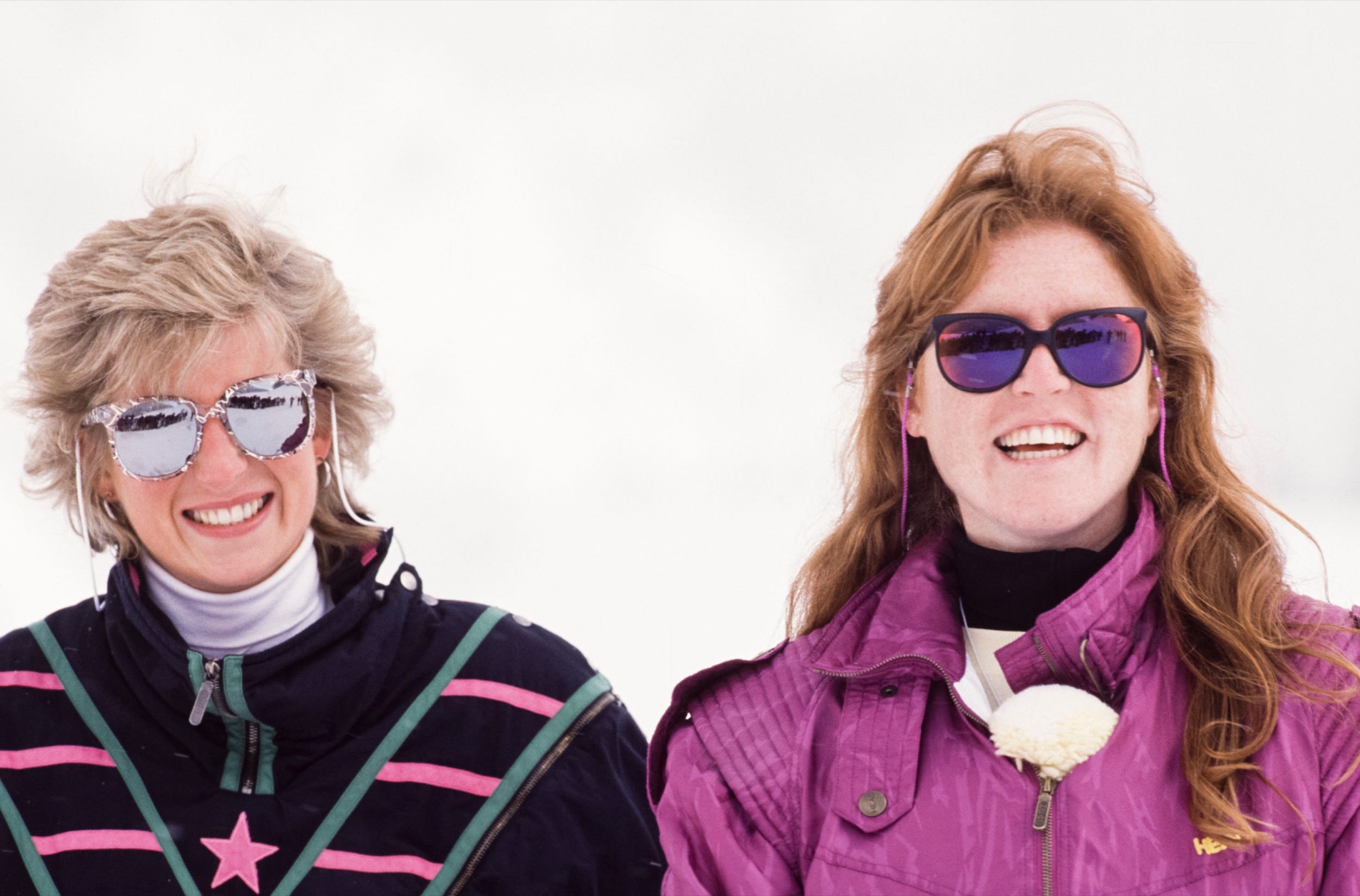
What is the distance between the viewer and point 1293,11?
4543 millimetres

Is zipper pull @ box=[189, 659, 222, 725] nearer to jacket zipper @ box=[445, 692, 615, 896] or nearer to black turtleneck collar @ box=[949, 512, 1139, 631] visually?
jacket zipper @ box=[445, 692, 615, 896]

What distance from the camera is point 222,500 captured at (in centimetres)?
316

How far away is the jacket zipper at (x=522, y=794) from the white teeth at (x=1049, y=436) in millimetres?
1271

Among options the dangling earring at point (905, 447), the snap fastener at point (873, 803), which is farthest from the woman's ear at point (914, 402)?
the snap fastener at point (873, 803)

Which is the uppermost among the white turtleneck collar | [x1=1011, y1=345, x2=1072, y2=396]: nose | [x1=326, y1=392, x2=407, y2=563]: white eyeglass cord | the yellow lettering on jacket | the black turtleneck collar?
[x1=1011, y1=345, x2=1072, y2=396]: nose

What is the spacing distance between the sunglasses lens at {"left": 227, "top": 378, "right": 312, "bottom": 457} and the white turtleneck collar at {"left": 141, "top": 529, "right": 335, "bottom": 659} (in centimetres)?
28

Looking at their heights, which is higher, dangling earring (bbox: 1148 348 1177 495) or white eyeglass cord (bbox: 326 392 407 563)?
dangling earring (bbox: 1148 348 1177 495)

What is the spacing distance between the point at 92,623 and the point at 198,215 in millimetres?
1034

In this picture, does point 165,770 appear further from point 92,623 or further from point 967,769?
point 967,769

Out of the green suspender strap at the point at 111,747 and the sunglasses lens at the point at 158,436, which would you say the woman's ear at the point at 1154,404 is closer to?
the sunglasses lens at the point at 158,436

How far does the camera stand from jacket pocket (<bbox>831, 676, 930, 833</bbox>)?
255cm

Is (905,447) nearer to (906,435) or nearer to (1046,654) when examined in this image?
(906,435)

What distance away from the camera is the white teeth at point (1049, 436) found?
2.70 m

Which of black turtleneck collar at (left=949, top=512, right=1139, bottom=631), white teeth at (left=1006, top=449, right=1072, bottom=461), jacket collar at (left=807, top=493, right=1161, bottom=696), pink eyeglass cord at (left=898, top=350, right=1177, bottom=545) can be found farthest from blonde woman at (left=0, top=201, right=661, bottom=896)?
white teeth at (left=1006, top=449, right=1072, bottom=461)
